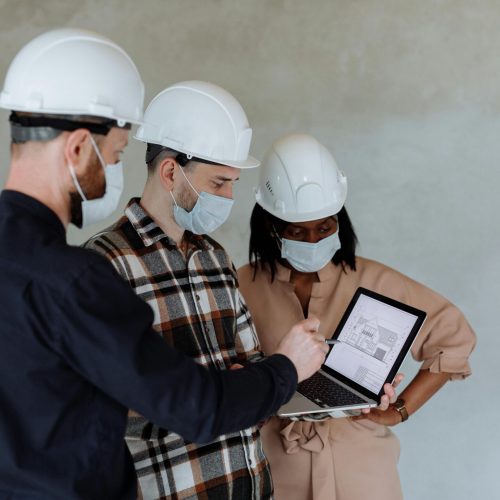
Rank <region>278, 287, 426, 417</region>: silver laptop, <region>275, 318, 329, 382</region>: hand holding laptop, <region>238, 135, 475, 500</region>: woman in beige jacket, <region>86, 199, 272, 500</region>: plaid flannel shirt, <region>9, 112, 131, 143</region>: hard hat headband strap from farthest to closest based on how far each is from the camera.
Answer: <region>238, 135, 475, 500</region>: woman in beige jacket < <region>278, 287, 426, 417</region>: silver laptop < <region>86, 199, 272, 500</region>: plaid flannel shirt < <region>275, 318, 329, 382</region>: hand holding laptop < <region>9, 112, 131, 143</region>: hard hat headband strap

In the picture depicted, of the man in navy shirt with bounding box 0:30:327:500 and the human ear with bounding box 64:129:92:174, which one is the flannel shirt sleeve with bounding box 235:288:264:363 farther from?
the human ear with bounding box 64:129:92:174

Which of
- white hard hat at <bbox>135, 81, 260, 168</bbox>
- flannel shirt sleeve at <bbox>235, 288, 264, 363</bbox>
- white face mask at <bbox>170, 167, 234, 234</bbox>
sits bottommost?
flannel shirt sleeve at <bbox>235, 288, 264, 363</bbox>

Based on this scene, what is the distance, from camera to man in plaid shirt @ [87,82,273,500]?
1.47 m

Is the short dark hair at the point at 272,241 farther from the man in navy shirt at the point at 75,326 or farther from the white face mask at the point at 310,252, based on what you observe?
the man in navy shirt at the point at 75,326

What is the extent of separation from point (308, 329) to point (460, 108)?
195 cm

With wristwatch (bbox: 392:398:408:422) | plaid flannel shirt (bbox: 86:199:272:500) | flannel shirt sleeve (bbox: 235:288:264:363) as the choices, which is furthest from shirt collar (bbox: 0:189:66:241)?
wristwatch (bbox: 392:398:408:422)

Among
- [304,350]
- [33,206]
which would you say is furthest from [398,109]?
[33,206]

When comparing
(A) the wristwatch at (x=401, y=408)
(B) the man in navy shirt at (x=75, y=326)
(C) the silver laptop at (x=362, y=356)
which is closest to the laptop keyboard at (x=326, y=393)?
(C) the silver laptop at (x=362, y=356)

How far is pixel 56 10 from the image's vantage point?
3168 mm

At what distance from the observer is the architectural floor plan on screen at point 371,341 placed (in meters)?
1.71

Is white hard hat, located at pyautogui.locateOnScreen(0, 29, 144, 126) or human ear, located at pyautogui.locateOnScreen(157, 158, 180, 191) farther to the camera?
human ear, located at pyautogui.locateOnScreen(157, 158, 180, 191)

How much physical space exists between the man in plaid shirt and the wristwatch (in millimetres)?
481

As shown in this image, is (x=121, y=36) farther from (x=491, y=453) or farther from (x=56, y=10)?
(x=491, y=453)

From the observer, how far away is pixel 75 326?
0.94m
